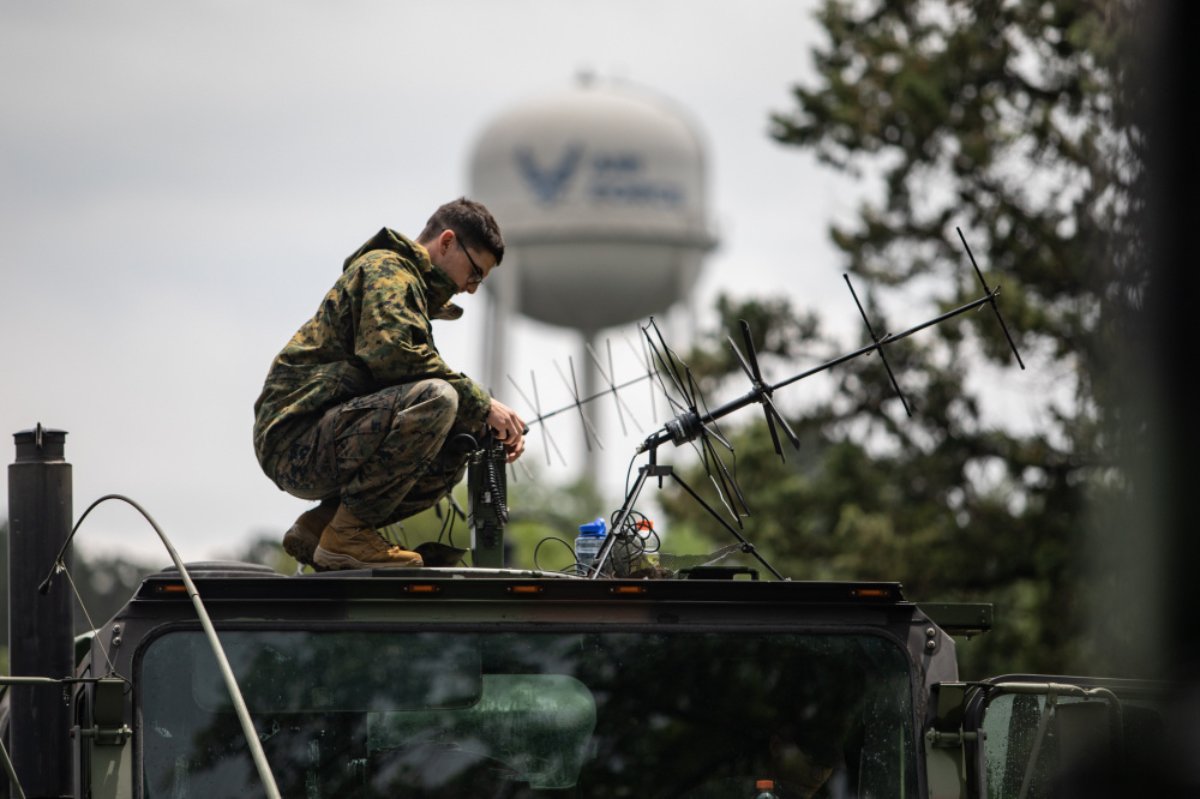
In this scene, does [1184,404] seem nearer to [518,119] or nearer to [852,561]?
[852,561]

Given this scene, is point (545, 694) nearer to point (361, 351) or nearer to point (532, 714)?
point (532, 714)

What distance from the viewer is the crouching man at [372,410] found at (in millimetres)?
5582

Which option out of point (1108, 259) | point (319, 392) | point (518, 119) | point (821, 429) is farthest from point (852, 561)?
point (518, 119)

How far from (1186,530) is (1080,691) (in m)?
3.35

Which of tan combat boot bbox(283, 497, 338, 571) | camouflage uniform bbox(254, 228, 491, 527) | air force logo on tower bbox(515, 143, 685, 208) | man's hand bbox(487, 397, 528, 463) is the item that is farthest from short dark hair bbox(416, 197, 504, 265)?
air force logo on tower bbox(515, 143, 685, 208)

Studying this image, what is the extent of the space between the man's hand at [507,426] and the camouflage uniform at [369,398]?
0.25 feet

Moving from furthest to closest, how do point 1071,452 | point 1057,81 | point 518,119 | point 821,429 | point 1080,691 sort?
point 518,119, point 821,429, point 1057,81, point 1071,452, point 1080,691

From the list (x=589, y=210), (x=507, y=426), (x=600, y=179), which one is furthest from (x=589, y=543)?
(x=600, y=179)

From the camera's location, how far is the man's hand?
588 cm

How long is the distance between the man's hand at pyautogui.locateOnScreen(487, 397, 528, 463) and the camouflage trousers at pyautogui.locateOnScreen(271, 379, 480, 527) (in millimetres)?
95

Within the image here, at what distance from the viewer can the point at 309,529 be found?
19.9 ft

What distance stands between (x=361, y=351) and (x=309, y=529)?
2.73ft

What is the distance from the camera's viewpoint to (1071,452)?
2047 cm

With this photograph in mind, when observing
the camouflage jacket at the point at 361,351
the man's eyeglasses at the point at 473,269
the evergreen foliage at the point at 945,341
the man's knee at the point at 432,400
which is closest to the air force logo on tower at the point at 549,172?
the evergreen foliage at the point at 945,341
